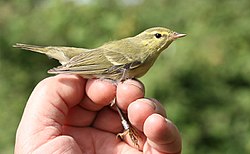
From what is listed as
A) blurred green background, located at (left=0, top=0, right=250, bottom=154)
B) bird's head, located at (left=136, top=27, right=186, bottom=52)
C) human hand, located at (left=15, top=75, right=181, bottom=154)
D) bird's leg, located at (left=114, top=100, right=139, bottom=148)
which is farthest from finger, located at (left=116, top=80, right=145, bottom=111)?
blurred green background, located at (left=0, top=0, right=250, bottom=154)

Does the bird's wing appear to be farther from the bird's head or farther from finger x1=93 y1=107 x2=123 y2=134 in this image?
finger x1=93 y1=107 x2=123 y2=134

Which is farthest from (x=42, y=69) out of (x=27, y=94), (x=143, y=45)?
(x=143, y=45)

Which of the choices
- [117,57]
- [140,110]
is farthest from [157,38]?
[140,110]

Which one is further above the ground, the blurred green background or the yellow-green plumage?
the yellow-green plumage

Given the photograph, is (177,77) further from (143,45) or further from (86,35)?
(143,45)

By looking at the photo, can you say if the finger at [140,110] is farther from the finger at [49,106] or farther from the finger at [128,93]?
the finger at [49,106]
